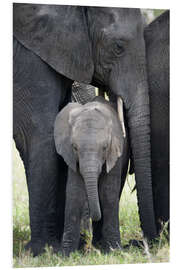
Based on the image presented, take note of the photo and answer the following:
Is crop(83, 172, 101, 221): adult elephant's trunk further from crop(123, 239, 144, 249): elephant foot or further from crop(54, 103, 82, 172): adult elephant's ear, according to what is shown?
crop(123, 239, 144, 249): elephant foot

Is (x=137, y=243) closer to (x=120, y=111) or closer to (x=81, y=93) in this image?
(x=120, y=111)

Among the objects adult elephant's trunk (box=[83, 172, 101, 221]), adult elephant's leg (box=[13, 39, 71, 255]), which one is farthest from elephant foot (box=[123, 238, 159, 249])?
adult elephant's trunk (box=[83, 172, 101, 221])

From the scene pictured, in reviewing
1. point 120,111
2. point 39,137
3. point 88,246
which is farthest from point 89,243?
point 120,111

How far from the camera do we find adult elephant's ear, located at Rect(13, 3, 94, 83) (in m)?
5.34

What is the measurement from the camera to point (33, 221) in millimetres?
5305

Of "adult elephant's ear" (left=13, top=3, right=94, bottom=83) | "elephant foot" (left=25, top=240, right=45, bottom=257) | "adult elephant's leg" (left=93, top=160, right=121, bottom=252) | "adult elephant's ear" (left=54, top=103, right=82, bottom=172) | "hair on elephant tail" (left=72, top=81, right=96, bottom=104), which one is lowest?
"elephant foot" (left=25, top=240, right=45, bottom=257)

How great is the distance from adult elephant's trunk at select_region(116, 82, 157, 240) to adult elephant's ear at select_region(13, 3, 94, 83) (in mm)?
475

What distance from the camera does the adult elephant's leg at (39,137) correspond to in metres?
5.30

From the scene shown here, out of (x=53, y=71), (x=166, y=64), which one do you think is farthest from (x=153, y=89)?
(x=53, y=71)

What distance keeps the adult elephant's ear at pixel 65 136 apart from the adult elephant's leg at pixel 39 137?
0.11 meters

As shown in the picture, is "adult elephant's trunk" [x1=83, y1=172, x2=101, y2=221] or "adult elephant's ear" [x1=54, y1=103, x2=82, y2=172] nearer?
"adult elephant's trunk" [x1=83, y1=172, x2=101, y2=221]

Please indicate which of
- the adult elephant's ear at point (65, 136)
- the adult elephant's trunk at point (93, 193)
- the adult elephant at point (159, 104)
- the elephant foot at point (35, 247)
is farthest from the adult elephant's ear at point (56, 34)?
the elephant foot at point (35, 247)
